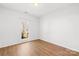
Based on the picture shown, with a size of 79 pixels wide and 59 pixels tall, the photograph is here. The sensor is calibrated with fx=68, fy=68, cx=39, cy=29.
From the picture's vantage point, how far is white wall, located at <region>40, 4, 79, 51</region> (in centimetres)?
333

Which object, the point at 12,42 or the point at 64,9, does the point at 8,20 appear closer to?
the point at 12,42

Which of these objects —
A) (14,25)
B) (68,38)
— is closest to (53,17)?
(68,38)

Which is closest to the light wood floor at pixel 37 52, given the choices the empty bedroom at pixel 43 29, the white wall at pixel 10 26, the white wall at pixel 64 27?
the empty bedroom at pixel 43 29

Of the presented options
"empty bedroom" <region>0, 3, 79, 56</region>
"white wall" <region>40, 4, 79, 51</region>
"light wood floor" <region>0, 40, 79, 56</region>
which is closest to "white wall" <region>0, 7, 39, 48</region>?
"empty bedroom" <region>0, 3, 79, 56</region>

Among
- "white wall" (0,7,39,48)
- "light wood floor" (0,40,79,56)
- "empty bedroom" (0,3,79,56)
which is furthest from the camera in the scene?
"white wall" (0,7,39,48)

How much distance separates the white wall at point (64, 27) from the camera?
333cm

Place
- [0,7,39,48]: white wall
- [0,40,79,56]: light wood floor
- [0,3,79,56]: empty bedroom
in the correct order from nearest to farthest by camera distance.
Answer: [0,40,79,56]: light wood floor < [0,3,79,56]: empty bedroom < [0,7,39,48]: white wall

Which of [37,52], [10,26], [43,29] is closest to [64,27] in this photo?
[37,52]

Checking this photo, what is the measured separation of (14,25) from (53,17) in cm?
273

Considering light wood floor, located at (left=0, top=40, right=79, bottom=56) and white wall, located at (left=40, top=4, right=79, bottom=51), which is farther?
white wall, located at (left=40, top=4, right=79, bottom=51)

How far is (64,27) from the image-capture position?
3.89 meters

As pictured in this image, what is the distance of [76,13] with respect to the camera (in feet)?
10.8

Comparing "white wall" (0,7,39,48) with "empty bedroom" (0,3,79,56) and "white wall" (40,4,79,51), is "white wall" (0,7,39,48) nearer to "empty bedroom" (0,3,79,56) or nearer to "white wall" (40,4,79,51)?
"empty bedroom" (0,3,79,56)

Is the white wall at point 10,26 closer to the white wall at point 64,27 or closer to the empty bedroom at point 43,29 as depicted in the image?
the empty bedroom at point 43,29
